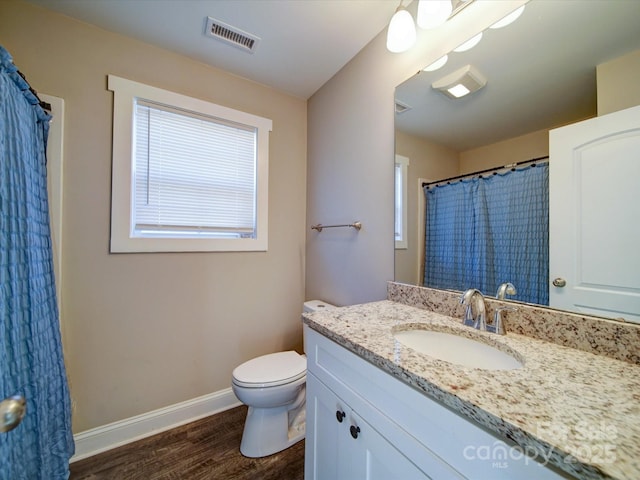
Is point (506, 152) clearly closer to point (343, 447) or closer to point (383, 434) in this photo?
point (383, 434)

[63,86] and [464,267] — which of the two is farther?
[63,86]

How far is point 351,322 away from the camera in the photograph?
3.19 ft

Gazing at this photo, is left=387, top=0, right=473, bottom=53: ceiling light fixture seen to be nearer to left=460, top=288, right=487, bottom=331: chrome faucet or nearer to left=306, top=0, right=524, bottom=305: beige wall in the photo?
left=306, top=0, right=524, bottom=305: beige wall

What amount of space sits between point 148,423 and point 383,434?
161cm

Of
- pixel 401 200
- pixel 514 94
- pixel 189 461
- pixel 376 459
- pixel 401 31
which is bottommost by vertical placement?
pixel 189 461

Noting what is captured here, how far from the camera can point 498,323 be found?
88cm

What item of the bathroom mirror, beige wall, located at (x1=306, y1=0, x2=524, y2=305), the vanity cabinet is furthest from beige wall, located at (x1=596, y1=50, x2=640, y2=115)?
the vanity cabinet

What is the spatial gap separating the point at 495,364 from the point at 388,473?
0.45 m

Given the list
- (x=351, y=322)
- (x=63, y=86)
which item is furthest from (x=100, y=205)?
(x=351, y=322)

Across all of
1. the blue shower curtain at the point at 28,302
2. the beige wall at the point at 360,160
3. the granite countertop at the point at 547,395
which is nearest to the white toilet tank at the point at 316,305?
the beige wall at the point at 360,160

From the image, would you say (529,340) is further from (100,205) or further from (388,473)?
(100,205)

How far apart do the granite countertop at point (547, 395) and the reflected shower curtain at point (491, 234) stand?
0.74 ft

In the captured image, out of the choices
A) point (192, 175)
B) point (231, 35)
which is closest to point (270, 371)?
point (192, 175)

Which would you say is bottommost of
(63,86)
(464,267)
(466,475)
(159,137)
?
(466,475)
